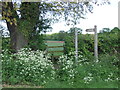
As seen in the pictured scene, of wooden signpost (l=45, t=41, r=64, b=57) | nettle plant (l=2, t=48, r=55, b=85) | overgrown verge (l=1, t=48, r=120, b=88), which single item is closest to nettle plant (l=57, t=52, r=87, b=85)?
overgrown verge (l=1, t=48, r=120, b=88)

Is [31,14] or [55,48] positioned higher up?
[31,14]

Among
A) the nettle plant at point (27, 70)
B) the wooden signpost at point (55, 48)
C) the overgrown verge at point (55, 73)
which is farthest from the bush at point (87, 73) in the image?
the wooden signpost at point (55, 48)

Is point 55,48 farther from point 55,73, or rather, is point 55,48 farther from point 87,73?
point 87,73

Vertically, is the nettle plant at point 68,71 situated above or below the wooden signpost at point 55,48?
below

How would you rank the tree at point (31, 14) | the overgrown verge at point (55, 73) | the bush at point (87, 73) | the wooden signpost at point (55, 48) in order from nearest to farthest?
the overgrown verge at point (55, 73) → the bush at point (87, 73) → the tree at point (31, 14) → the wooden signpost at point (55, 48)

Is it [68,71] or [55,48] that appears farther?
[55,48]

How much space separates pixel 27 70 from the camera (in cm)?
468

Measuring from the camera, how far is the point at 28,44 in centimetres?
655

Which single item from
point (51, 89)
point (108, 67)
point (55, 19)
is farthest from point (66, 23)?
point (51, 89)

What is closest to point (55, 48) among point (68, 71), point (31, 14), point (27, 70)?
point (31, 14)

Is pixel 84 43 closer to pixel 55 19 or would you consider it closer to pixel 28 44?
pixel 55 19

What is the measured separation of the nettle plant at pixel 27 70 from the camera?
451 centimetres

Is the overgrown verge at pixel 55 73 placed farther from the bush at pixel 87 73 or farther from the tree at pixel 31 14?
the tree at pixel 31 14

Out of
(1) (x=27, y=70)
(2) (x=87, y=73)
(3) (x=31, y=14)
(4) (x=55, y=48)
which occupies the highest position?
(3) (x=31, y=14)
